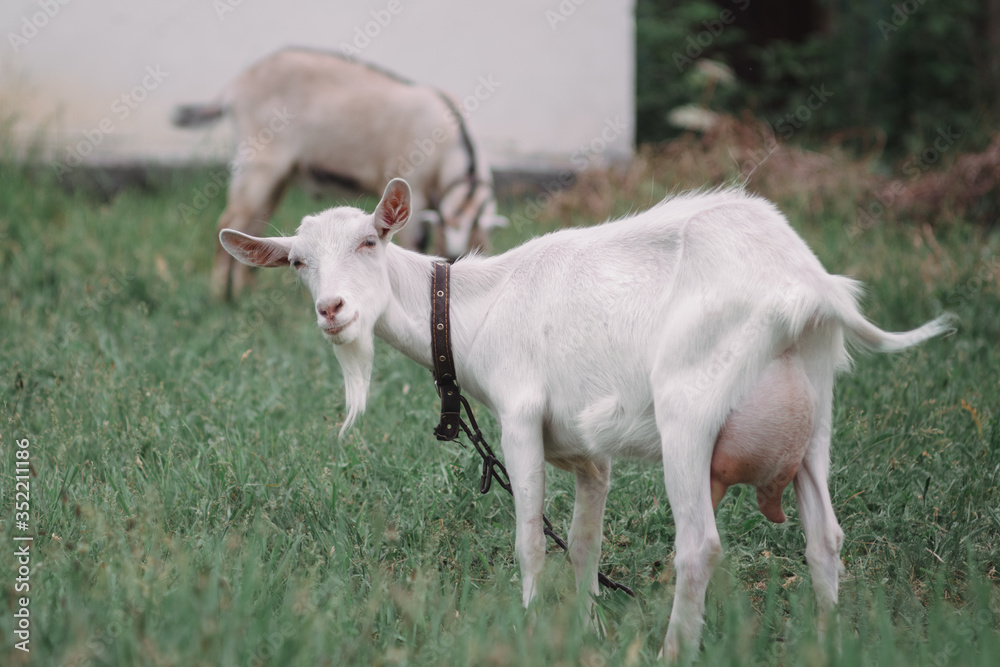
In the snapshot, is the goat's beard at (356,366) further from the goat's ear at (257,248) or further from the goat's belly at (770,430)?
the goat's belly at (770,430)

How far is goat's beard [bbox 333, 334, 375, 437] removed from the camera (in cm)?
272

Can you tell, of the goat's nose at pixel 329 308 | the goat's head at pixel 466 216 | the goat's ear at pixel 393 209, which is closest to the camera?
the goat's nose at pixel 329 308

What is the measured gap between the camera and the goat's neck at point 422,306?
2.81 metres

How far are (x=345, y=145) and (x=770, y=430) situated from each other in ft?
17.2

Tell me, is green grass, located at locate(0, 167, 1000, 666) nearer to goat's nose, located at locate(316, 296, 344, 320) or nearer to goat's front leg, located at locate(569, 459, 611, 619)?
goat's front leg, located at locate(569, 459, 611, 619)

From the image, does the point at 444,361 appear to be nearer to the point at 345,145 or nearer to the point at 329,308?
the point at 329,308

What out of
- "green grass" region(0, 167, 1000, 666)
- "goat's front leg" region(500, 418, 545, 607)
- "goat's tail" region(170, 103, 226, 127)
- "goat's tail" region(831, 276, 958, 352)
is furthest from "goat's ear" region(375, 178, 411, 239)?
"goat's tail" region(170, 103, 226, 127)

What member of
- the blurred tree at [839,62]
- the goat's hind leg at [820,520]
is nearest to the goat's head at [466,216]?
the goat's hind leg at [820,520]

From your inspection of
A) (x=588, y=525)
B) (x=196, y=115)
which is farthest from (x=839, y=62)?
(x=588, y=525)

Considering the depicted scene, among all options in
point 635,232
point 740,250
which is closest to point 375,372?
point 635,232

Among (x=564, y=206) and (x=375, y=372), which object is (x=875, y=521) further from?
(x=564, y=206)

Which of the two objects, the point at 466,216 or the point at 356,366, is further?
the point at 466,216

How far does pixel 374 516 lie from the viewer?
312 cm

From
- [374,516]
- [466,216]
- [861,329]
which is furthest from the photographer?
[466,216]
